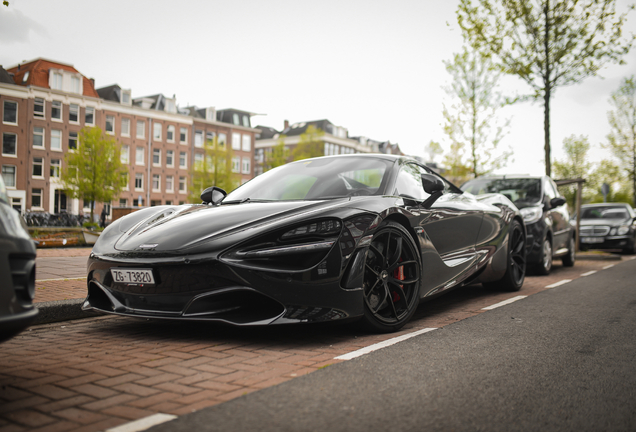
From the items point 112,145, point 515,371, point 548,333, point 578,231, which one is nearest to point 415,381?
point 515,371

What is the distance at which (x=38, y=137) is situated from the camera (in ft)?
143

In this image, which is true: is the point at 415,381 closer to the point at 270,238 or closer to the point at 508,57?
the point at 270,238

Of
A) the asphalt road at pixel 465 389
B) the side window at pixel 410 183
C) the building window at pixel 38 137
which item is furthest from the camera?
the building window at pixel 38 137

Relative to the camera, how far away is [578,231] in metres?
15.1

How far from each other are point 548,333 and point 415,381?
1.78m

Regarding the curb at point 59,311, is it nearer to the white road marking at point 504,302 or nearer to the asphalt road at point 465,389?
the asphalt road at point 465,389

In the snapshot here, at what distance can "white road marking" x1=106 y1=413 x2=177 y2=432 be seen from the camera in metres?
1.98

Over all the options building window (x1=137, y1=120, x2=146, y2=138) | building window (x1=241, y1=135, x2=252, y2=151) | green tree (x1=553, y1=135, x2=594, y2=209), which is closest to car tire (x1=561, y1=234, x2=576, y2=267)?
green tree (x1=553, y1=135, x2=594, y2=209)

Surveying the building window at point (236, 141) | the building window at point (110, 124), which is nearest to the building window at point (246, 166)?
the building window at point (236, 141)

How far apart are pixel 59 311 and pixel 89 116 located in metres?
47.7

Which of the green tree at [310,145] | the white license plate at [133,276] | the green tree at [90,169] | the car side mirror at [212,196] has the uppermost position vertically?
the green tree at [310,145]

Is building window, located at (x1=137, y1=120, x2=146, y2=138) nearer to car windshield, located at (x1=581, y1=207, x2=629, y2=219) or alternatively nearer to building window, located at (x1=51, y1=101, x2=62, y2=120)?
building window, located at (x1=51, y1=101, x2=62, y2=120)

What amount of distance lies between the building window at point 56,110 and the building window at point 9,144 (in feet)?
11.7

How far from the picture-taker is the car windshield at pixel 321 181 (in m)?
4.17
